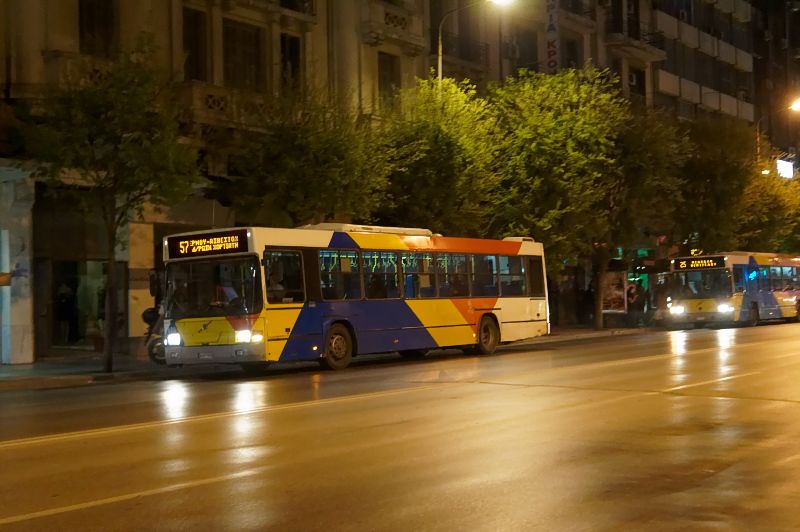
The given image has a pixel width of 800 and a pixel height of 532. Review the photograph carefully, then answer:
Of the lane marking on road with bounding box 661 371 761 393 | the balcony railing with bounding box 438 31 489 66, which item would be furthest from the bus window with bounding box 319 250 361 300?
the balcony railing with bounding box 438 31 489 66

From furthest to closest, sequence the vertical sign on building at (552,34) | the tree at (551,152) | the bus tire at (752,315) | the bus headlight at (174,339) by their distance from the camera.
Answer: the vertical sign on building at (552,34)
the bus tire at (752,315)
the tree at (551,152)
the bus headlight at (174,339)

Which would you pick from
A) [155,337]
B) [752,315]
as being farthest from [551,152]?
[155,337]

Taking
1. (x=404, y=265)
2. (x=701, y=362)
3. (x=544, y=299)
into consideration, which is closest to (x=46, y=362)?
(x=404, y=265)

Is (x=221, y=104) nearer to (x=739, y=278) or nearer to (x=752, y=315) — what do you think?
(x=739, y=278)

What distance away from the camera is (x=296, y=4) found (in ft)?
99.6

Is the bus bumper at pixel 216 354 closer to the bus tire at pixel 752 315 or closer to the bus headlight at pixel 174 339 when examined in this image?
the bus headlight at pixel 174 339

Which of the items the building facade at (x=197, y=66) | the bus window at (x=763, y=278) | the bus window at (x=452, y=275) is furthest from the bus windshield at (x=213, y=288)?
the bus window at (x=763, y=278)

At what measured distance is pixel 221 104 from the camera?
26109 millimetres

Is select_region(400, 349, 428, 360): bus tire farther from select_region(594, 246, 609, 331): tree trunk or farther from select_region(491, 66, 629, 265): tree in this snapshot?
select_region(594, 246, 609, 331): tree trunk

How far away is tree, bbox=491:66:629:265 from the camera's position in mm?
31344

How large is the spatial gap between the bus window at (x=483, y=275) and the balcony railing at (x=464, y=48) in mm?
13657

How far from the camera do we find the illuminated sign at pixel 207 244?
62.3ft

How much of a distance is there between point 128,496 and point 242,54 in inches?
895

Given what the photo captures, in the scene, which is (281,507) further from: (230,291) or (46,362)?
(46,362)
